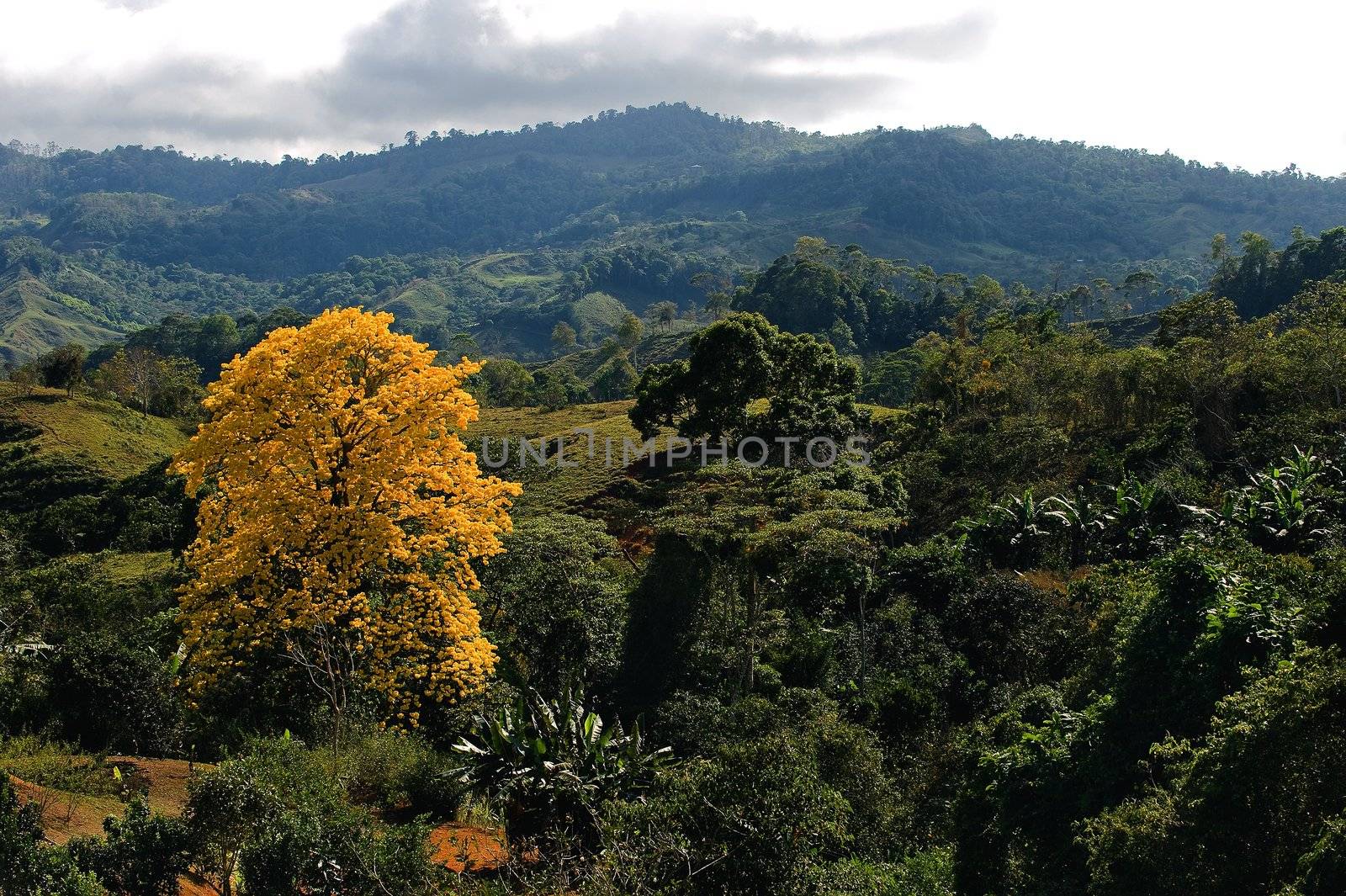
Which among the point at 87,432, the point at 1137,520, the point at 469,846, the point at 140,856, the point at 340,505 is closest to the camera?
the point at 140,856

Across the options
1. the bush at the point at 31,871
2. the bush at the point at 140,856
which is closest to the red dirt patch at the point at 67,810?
the bush at the point at 140,856

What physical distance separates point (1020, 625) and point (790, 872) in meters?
13.6

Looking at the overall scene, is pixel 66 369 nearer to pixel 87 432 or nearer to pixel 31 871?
pixel 87 432

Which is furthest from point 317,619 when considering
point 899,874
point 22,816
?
point 899,874

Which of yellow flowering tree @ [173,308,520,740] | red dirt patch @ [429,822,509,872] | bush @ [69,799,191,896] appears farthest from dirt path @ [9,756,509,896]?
yellow flowering tree @ [173,308,520,740]

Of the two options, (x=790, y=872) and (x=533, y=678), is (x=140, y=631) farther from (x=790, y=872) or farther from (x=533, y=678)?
(x=790, y=872)

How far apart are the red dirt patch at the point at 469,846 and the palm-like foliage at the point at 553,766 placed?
401 mm

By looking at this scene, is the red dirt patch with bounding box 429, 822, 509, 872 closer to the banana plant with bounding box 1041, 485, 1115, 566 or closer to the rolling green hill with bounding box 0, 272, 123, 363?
the banana plant with bounding box 1041, 485, 1115, 566

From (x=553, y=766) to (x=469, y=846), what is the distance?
59.5 inches

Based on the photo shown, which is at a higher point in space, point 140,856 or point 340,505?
point 340,505

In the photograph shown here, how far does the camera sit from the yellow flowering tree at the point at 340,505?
41.4ft

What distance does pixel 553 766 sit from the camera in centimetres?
1187

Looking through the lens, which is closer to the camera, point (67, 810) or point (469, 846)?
point (67, 810)

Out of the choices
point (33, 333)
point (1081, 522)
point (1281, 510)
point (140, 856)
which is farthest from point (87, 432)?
point (33, 333)
